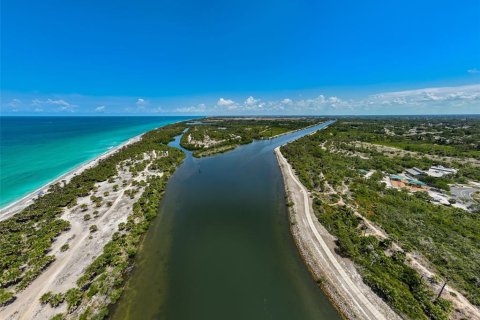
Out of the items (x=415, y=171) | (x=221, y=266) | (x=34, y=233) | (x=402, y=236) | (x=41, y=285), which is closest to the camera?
(x=41, y=285)

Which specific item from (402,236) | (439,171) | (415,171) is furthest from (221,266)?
(439,171)

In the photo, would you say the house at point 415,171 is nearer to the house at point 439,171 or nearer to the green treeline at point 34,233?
the house at point 439,171

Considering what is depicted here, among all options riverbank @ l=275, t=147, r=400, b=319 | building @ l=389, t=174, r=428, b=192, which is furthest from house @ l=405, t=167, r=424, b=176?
riverbank @ l=275, t=147, r=400, b=319

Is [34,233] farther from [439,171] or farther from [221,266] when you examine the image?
[439,171]

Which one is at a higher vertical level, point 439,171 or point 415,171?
point 415,171

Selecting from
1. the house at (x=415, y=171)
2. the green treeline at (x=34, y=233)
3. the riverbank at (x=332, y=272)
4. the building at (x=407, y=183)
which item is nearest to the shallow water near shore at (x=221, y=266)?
the riverbank at (x=332, y=272)
